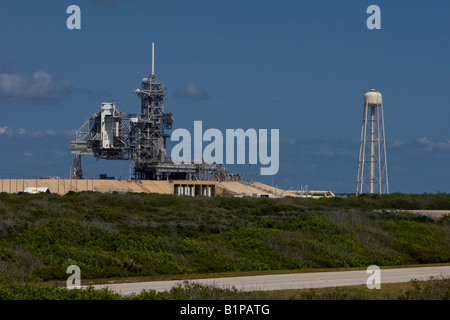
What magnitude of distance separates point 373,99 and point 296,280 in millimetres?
53375

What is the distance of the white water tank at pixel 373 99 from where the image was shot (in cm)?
7406

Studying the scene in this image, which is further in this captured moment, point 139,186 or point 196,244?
point 139,186

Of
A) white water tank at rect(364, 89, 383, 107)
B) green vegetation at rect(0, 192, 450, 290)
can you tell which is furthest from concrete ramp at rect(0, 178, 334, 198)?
green vegetation at rect(0, 192, 450, 290)

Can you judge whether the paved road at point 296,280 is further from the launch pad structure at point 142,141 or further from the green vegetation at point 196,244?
the launch pad structure at point 142,141

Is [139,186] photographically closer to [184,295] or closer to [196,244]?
[196,244]

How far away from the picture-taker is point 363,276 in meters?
24.8

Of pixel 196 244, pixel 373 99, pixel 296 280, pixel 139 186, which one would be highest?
pixel 373 99

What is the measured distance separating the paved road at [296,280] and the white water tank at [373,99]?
48063mm

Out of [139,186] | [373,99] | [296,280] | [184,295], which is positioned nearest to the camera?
[184,295]


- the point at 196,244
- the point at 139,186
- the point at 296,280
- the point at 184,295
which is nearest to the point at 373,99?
the point at 139,186

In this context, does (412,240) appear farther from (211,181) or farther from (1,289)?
(211,181)

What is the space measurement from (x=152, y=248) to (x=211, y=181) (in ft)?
207

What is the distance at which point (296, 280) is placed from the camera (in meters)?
23.3
